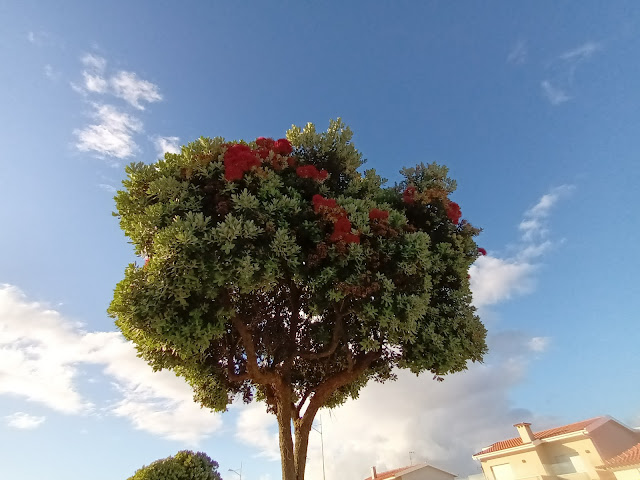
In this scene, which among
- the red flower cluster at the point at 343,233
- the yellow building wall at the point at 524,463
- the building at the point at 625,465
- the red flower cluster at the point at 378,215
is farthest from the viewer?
the yellow building wall at the point at 524,463

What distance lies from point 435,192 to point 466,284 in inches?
125

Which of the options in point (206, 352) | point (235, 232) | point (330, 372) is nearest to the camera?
point (235, 232)

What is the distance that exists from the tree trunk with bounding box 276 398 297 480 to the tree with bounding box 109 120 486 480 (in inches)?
1.5

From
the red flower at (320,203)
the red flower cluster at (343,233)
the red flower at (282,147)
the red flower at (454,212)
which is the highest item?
the red flower at (282,147)

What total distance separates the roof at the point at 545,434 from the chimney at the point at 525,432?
16.9 inches

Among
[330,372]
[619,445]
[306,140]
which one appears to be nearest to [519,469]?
[619,445]

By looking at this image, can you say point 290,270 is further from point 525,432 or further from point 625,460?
point 525,432

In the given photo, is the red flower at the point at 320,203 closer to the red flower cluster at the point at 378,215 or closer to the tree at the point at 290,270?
the tree at the point at 290,270

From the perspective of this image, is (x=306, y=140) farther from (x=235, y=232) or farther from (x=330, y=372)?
(x=330, y=372)

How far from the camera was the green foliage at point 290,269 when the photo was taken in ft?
33.2

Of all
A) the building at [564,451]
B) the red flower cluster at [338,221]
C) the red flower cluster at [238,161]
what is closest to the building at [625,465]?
the building at [564,451]

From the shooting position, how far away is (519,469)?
107 feet

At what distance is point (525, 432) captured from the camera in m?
32.7

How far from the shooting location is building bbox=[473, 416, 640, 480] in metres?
29.0
